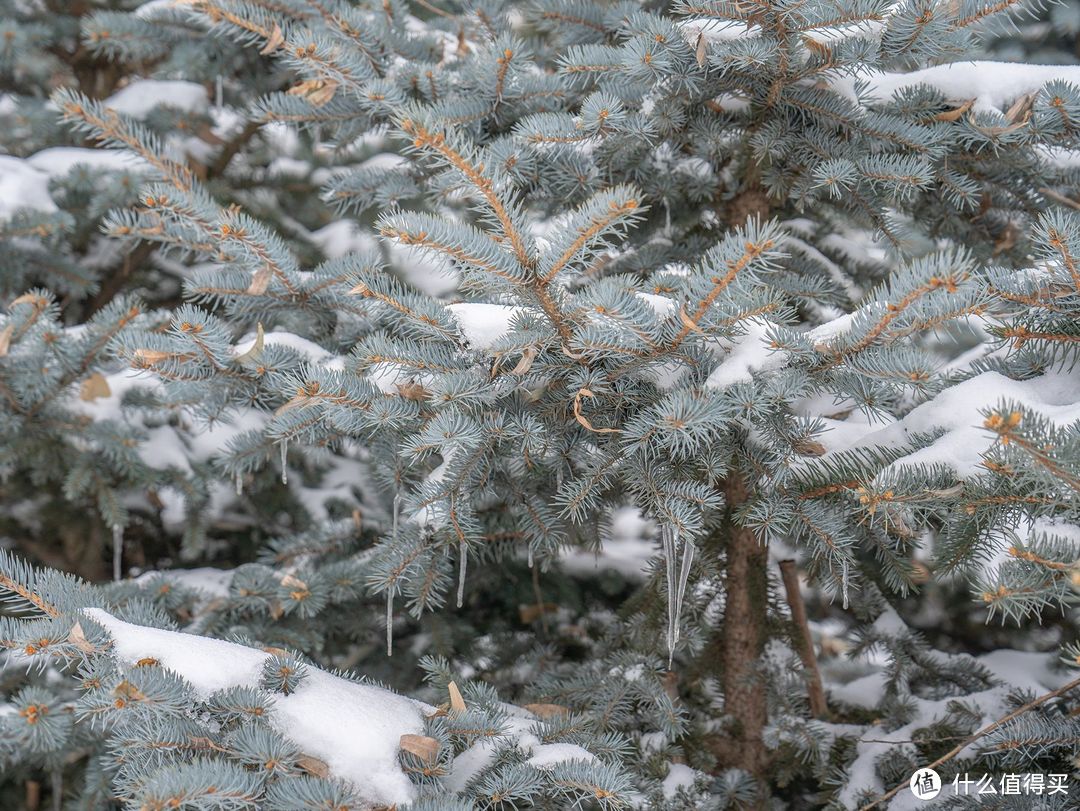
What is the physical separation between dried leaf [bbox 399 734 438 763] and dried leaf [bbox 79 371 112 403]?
4.55 ft

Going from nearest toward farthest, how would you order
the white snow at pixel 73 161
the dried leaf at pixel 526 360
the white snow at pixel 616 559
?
the dried leaf at pixel 526 360 → the white snow at pixel 73 161 → the white snow at pixel 616 559

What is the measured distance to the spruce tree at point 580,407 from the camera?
4.39 ft

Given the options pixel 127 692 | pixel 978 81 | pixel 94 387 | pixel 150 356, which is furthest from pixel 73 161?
pixel 978 81

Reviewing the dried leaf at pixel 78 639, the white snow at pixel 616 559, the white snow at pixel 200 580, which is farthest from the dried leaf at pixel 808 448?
the white snow at pixel 200 580

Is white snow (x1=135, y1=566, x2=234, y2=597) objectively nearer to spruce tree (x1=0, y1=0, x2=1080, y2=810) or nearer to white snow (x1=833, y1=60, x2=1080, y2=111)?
spruce tree (x1=0, y1=0, x2=1080, y2=810)

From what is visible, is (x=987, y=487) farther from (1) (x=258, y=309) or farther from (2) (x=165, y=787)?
(1) (x=258, y=309)

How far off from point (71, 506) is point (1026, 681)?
314 centimetres

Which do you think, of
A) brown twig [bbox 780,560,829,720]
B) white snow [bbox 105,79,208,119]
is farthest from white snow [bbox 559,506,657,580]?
white snow [bbox 105,79,208,119]

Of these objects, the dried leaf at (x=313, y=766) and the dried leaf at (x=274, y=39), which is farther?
the dried leaf at (x=274, y=39)

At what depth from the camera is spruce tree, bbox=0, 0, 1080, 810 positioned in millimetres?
1339

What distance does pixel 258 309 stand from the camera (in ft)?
6.57

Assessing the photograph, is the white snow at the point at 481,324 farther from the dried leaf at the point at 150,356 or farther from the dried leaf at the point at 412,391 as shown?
the dried leaf at the point at 150,356

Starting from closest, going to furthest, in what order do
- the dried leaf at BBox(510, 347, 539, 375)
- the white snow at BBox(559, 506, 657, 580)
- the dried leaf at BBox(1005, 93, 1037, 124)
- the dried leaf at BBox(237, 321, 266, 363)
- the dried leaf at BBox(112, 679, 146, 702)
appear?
1. the dried leaf at BBox(112, 679, 146, 702)
2. the dried leaf at BBox(510, 347, 539, 375)
3. the dried leaf at BBox(237, 321, 266, 363)
4. the dried leaf at BBox(1005, 93, 1037, 124)
5. the white snow at BBox(559, 506, 657, 580)

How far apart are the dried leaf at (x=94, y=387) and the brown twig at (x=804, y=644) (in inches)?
75.3
